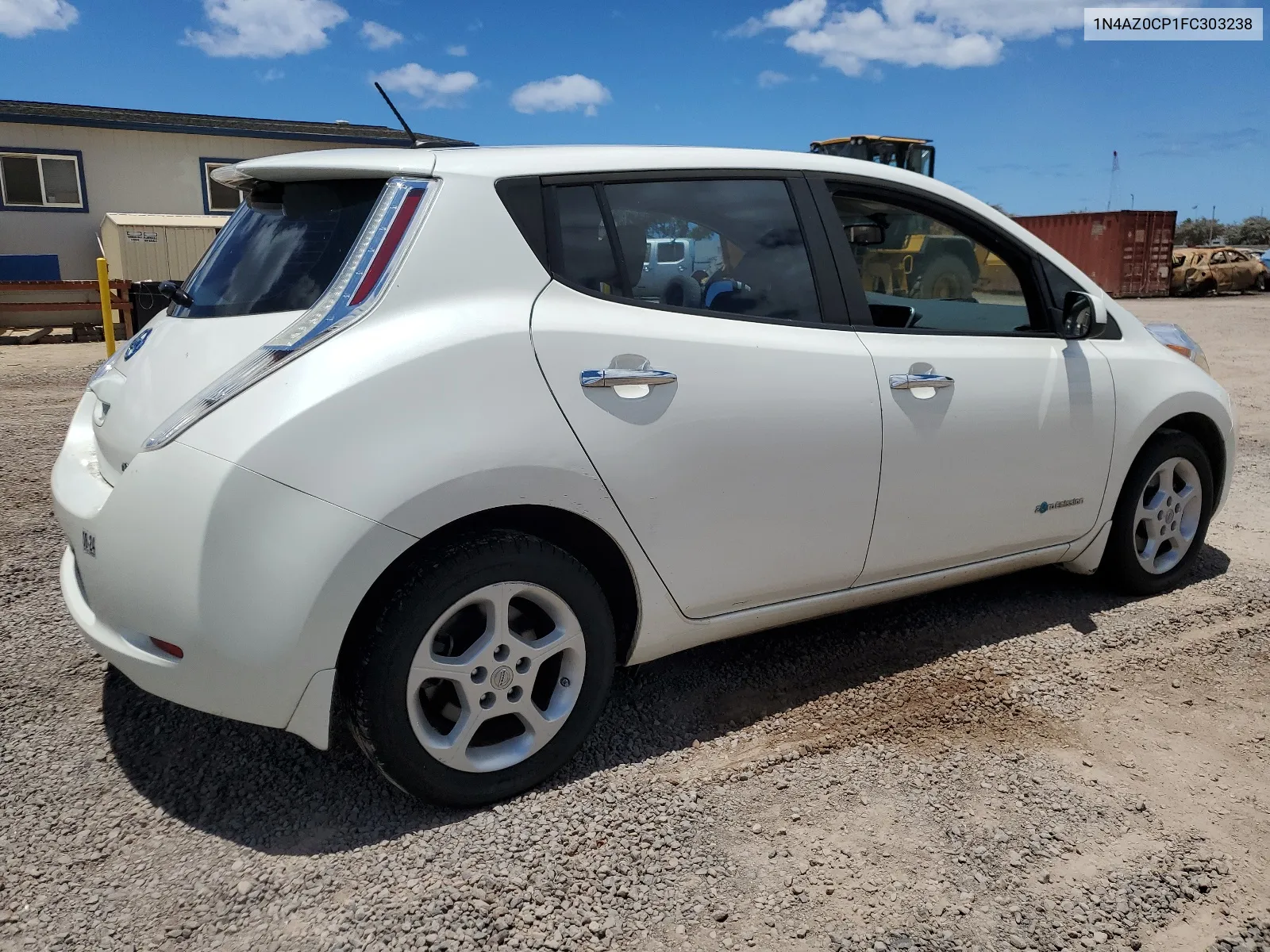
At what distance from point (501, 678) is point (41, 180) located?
20354mm

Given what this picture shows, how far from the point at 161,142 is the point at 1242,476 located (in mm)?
19558

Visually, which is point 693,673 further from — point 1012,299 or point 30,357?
point 30,357

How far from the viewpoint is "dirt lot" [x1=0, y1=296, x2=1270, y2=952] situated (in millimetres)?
2271

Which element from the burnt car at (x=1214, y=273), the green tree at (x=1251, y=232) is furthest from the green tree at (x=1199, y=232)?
the burnt car at (x=1214, y=273)

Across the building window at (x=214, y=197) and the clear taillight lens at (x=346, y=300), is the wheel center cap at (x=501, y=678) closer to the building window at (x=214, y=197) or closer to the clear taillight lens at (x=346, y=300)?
the clear taillight lens at (x=346, y=300)

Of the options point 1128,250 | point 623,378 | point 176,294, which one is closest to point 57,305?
point 176,294

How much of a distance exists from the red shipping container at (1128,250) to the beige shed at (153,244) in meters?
24.4

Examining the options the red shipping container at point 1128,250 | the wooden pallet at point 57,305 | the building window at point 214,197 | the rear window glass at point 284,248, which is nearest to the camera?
the rear window glass at point 284,248

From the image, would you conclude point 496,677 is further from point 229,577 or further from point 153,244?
→ point 153,244

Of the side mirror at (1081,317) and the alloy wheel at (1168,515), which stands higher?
the side mirror at (1081,317)

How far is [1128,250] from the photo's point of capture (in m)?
29.8

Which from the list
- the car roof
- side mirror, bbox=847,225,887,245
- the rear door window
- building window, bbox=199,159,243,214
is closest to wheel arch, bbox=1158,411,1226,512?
side mirror, bbox=847,225,887,245

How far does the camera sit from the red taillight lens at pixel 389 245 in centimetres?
248

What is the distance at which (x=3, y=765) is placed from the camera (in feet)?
9.36
